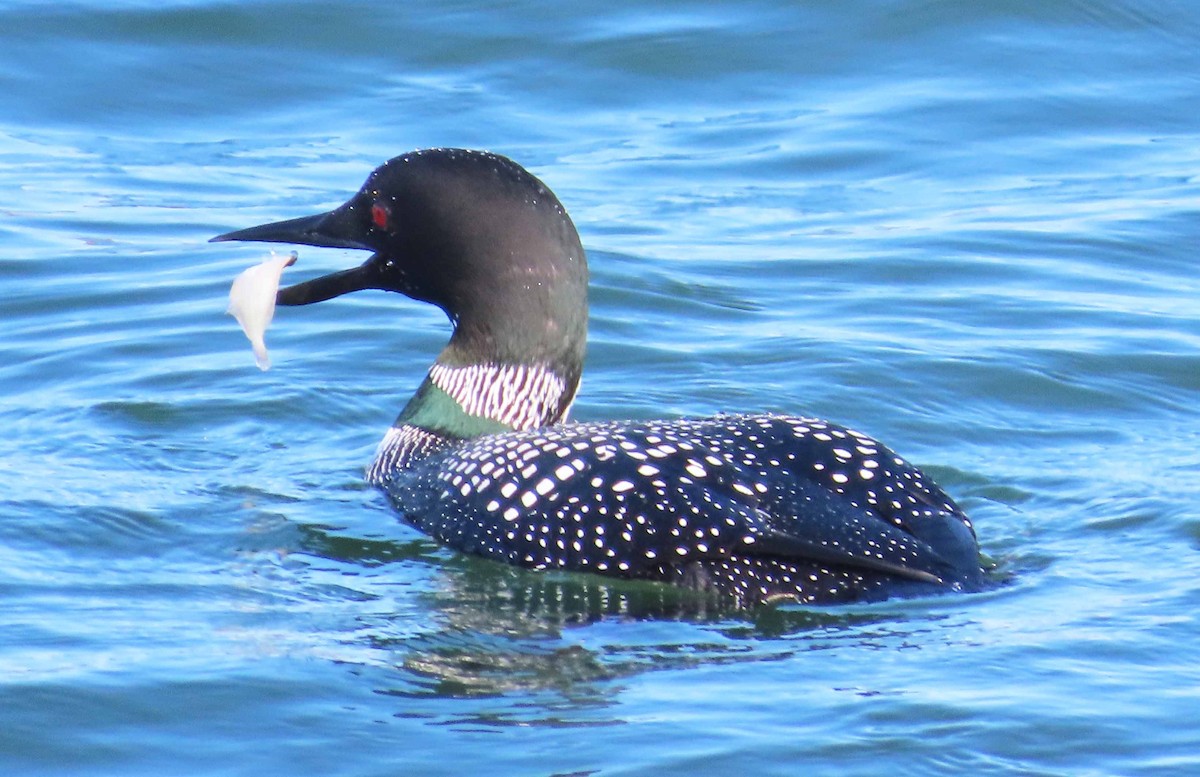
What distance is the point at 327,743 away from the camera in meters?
4.19

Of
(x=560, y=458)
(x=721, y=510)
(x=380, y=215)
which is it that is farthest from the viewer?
(x=380, y=215)

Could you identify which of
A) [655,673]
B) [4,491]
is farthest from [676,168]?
[655,673]

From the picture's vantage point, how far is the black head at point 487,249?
590cm

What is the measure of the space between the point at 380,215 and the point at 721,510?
1.64 metres

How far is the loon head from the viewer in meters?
5.90

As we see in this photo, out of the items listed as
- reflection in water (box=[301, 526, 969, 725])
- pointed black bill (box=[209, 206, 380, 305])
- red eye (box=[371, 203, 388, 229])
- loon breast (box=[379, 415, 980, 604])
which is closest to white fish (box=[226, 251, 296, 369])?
pointed black bill (box=[209, 206, 380, 305])

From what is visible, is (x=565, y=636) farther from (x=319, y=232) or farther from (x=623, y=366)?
(x=623, y=366)

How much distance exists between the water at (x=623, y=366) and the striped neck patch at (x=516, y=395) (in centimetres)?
47

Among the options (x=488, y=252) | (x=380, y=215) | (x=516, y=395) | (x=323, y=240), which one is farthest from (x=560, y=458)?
(x=323, y=240)

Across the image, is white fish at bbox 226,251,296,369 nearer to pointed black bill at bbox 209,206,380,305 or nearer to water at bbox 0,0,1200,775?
pointed black bill at bbox 209,206,380,305

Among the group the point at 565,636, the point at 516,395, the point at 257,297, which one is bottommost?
the point at 565,636

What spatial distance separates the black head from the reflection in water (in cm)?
88

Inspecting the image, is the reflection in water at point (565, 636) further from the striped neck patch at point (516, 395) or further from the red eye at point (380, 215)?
the red eye at point (380, 215)

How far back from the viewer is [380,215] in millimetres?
6098
